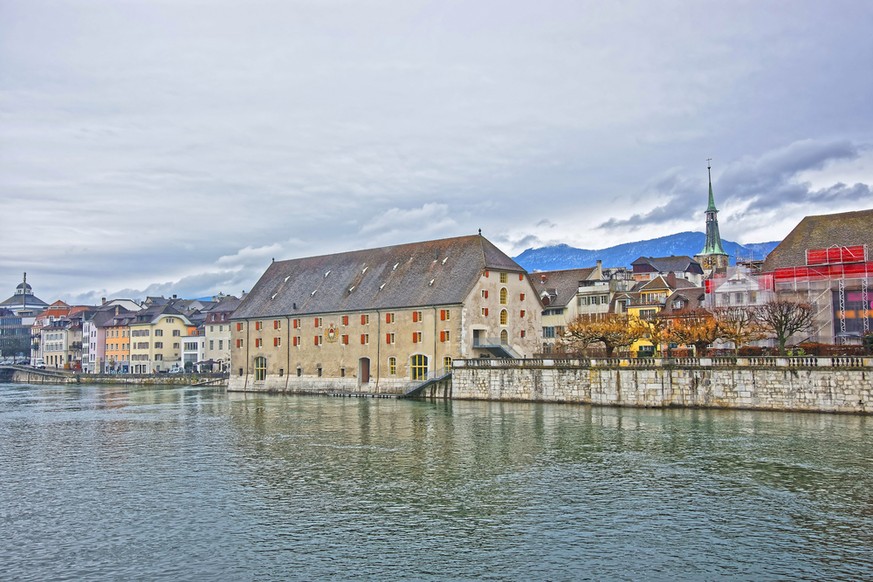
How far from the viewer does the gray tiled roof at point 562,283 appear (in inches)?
3762

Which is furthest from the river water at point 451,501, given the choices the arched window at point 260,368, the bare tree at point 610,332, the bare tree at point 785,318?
the arched window at point 260,368

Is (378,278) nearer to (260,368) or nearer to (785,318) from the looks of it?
(260,368)

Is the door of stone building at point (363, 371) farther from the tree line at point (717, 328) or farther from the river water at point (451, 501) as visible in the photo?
the river water at point (451, 501)

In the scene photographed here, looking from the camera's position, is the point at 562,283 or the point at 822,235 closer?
the point at 822,235

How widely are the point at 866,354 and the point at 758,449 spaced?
19.9 metres

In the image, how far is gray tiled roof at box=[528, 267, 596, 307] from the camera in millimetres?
95562

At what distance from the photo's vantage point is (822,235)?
6656cm

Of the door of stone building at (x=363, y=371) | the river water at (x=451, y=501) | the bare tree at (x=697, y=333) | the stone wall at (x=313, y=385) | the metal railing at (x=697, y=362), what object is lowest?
the river water at (x=451, y=501)

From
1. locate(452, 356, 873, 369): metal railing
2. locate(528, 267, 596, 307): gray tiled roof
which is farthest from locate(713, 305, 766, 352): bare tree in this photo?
locate(528, 267, 596, 307): gray tiled roof

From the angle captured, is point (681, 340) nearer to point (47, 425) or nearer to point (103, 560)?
point (47, 425)

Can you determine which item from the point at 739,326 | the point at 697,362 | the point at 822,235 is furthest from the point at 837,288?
the point at 697,362

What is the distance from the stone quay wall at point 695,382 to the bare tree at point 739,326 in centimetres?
755

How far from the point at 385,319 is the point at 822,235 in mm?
37419

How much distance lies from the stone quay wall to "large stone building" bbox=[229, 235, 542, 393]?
906 cm
